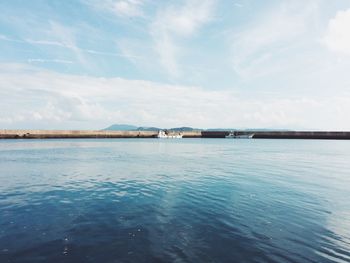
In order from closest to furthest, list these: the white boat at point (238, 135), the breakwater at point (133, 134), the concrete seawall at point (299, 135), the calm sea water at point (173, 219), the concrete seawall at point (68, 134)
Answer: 1. the calm sea water at point (173, 219)
2. the concrete seawall at point (68, 134)
3. the breakwater at point (133, 134)
4. the concrete seawall at point (299, 135)
5. the white boat at point (238, 135)

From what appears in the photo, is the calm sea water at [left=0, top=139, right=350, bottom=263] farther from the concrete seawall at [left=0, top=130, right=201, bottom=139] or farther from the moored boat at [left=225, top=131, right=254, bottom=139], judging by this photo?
the moored boat at [left=225, top=131, right=254, bottom=139]

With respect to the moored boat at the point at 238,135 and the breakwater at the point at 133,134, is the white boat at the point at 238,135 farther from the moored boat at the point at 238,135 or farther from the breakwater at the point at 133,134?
the breakwater at the point at 133,134

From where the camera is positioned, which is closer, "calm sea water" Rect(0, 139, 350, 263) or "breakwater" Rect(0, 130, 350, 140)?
"calm sea water" Rect(0, 139, 350, 263)

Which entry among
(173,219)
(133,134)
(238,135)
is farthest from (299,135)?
(173,219)

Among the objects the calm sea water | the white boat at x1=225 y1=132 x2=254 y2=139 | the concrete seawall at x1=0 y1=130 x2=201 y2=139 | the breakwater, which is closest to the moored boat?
the white boat at x1=225 y1=132 x2=254 y2=139

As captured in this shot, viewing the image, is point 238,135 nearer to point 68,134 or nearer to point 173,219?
point 68,134

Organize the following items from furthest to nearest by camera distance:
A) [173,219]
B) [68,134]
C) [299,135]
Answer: [299,135] → [68,134] → [173,219]

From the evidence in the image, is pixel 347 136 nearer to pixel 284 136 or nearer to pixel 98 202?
pixel 284 136

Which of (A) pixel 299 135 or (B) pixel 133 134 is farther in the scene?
(B) pixel 133 134

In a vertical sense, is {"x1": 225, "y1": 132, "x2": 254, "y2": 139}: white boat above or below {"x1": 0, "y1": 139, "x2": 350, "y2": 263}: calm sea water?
above

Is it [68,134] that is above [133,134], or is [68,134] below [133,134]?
below

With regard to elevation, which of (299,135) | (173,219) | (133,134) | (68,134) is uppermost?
(299,135)

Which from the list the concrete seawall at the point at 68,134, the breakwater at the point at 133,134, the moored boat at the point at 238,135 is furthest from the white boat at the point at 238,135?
the concrete seawall at the point at 68,134

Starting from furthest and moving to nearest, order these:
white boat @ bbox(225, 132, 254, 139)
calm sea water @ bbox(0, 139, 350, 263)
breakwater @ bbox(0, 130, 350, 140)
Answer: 1. white boat @ bbox(225, 132, 254, 139)
2. breakwater @ bbox(0, 130, 350, 140)
3. calm sea water @ bbox(0, 139, 350, 263)
